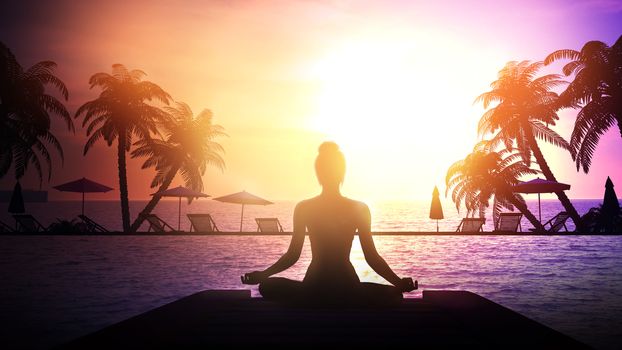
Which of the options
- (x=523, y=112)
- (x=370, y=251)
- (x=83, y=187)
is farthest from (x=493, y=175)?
(x=370, y=251)

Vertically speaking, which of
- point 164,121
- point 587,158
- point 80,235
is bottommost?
point 80,235

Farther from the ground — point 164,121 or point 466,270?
point 164,121

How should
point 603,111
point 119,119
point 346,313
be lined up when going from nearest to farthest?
point 346,313 < point 603,111 < point 119,119

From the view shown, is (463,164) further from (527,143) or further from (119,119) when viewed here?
(119,119)

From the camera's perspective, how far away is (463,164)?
37.8 metres

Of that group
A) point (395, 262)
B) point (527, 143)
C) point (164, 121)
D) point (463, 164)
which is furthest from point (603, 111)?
point (164, 121)

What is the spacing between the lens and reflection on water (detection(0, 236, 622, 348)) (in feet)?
→ 23.1

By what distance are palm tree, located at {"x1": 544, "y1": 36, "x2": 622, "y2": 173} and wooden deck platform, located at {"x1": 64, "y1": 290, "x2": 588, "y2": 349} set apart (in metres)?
26.2

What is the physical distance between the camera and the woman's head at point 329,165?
3.87 m

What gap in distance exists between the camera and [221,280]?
1113 centimetres

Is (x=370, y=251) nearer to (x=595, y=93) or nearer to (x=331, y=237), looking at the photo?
(x=331, y=237)

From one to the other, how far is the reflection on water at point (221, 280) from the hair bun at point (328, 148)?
376cm

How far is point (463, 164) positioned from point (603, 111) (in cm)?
Result: 1168

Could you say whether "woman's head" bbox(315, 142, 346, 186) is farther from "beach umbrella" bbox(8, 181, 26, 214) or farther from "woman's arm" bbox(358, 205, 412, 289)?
"beach umbrella" bbox(8, 181, 26, 214)
